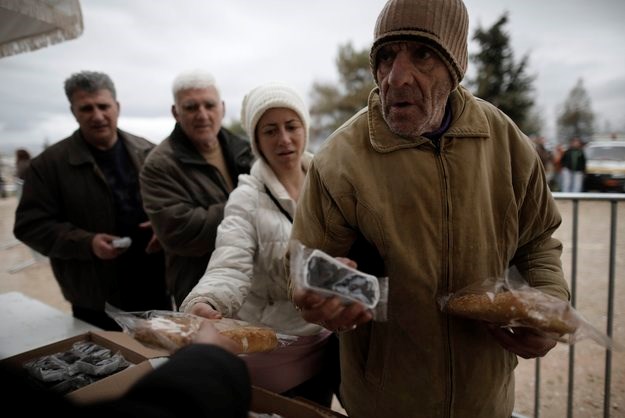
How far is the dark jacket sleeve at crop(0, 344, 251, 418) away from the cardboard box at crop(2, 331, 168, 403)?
2.11 feet

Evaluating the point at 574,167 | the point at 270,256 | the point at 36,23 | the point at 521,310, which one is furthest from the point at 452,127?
the point at 574,167

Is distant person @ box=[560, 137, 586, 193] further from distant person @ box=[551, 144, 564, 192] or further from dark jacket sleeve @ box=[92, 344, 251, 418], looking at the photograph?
dark jacket sleeve @ box=[92, 344, 251, 418]

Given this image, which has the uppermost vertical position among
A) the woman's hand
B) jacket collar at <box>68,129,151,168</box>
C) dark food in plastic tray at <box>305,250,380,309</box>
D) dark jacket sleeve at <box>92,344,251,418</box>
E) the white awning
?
the white awning

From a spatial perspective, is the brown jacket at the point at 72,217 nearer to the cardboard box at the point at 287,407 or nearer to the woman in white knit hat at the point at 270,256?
the woman in white knit hat at the point at 270,256

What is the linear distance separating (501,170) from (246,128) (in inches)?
52.0

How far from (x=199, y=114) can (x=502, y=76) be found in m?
21.1

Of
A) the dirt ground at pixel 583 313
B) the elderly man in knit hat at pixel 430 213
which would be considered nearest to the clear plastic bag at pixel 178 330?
the elderly man in knit hat at pixel 430 213

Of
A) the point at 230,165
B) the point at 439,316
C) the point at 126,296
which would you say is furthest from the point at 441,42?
the point at 126,296

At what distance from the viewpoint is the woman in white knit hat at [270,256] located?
62.6 inches

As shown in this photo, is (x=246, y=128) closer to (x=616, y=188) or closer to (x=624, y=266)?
(x=624, y=266)

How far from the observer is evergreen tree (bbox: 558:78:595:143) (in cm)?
2548

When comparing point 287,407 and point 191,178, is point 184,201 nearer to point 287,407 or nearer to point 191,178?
point 191,178

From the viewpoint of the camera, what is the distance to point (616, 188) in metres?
10.9

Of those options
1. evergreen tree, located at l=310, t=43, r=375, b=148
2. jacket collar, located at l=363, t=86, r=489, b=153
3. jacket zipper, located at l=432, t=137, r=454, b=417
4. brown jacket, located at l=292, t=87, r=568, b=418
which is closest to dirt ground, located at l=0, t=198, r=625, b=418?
brown jacket, located at l=292, t=87, r=568, b=418
